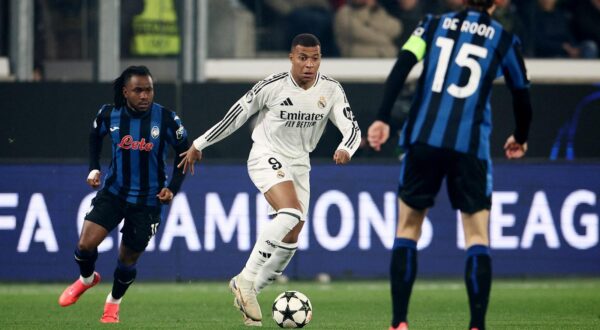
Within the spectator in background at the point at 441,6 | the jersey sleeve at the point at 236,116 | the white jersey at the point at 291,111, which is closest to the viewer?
the jersey sleeve at the point at 236,116

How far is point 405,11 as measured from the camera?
653 inches

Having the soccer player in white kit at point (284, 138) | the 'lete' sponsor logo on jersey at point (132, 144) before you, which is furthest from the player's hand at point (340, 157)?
the 'lete' sponsor logo on jersey at point (132, 144)

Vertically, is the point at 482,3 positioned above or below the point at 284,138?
above

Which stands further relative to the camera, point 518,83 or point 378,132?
point 518,83

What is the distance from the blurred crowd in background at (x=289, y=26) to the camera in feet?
54.4

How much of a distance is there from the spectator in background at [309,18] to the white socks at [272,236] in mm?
7880

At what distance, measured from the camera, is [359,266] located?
13219 mm

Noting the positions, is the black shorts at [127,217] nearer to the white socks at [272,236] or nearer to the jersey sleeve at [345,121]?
the white socks at [272,236]

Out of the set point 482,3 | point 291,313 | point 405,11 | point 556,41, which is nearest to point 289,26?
point 405,11

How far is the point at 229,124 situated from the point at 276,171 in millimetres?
472

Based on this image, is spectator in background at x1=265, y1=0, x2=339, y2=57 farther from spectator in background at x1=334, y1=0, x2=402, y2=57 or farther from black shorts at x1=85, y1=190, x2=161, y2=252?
black shorts at x1=85, y1=190, x2=161, y2=252

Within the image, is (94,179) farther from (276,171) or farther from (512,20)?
(512,20)

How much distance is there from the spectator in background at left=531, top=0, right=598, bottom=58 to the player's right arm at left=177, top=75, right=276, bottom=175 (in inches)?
328

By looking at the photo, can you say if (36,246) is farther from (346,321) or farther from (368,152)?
(346,321)
